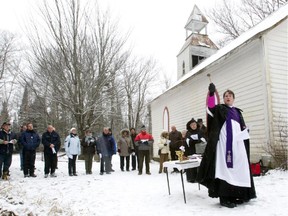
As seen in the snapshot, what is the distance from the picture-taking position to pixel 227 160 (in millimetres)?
5422

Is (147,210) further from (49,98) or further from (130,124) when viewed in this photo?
(130,124)

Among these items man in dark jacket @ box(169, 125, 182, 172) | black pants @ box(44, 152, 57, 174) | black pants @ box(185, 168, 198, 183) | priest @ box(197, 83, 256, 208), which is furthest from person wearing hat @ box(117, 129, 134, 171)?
priest @ box(197, 83, 256, 208)

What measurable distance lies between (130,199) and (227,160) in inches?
94.9

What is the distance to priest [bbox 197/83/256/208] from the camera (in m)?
5.34

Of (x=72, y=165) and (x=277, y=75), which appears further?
(x=72, y=165)

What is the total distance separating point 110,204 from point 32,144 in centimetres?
555

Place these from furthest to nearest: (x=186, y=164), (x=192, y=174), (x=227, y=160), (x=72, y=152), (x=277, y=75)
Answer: (x=72, y=152)
(x=277, y=75)
(x=192, y=174)
(x=186, y=164)
(x=227, y=160)

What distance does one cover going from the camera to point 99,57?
17.7 metres

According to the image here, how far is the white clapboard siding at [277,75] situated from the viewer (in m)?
9.52

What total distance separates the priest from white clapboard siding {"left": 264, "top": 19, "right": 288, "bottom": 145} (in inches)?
172

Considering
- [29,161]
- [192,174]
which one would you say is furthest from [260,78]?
[29,161]

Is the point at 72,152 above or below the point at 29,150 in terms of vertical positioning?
below

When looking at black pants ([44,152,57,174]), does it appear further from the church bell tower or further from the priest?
the church bell tower

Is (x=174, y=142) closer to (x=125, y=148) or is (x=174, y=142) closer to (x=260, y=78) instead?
(x=125, y=148)
